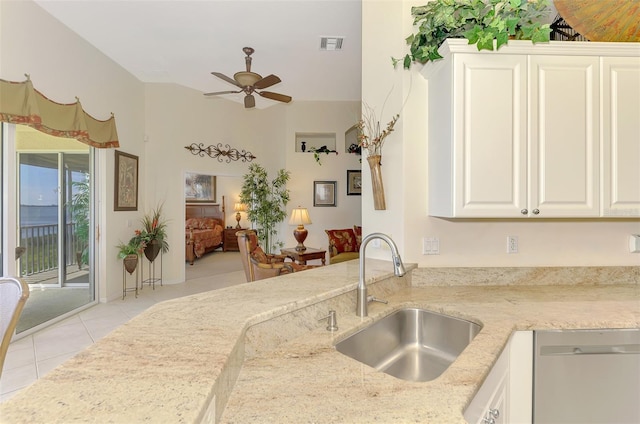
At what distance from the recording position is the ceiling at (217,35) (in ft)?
10.4

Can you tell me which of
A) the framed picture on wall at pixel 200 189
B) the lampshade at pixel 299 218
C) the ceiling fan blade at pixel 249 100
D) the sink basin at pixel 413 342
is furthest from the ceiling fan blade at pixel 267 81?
the framed picture on wall at pixel 200 189

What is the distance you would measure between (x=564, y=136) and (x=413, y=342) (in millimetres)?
1448

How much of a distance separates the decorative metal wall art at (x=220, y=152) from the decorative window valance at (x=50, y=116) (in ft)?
4.68

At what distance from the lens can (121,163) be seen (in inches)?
180

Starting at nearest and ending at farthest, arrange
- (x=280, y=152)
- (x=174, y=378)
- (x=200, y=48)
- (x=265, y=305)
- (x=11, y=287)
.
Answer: (x=174, y=378) → (x=265, y=305) → (x=11, y=287) → (x=200, y=48) → (x=280, y=152)

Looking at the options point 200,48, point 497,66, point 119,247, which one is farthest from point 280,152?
point 497,66

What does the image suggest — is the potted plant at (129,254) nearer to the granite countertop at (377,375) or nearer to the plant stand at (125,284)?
the plant stand at (125,284)

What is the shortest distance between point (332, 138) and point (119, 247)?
4.46 meters

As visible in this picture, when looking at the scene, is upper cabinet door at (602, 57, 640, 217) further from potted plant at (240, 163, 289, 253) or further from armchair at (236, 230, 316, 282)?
potted plant at (240, 163, 289, 253)

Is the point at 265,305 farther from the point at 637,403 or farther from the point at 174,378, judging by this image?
the point at 637,403

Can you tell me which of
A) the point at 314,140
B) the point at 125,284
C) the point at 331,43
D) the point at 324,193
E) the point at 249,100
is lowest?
the point at 125,284

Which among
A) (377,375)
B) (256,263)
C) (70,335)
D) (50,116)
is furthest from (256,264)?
(377,375)

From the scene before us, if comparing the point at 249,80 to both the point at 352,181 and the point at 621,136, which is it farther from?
the point at 621,136

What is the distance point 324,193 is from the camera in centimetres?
624
